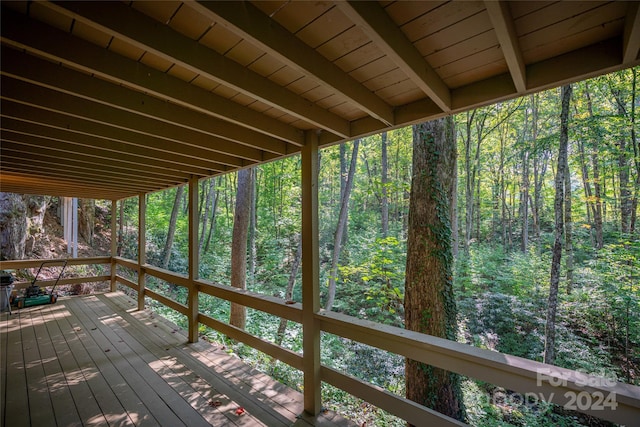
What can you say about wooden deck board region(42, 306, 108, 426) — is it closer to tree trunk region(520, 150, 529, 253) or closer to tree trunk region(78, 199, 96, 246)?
tree trunk region(78, 199, 96, 246)

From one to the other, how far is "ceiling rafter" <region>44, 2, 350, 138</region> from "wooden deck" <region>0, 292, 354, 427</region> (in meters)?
2.47

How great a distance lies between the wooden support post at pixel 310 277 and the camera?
2373 mm

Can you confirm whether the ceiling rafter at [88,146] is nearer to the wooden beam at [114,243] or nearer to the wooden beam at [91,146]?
the wooden beam at [91,146]

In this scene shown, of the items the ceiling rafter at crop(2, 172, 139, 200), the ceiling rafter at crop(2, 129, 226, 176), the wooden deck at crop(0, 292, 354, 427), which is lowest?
Result: the wooden deck at crop(0, 292, 354, 427)

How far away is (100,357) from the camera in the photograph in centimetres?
346

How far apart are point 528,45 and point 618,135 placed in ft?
25.7

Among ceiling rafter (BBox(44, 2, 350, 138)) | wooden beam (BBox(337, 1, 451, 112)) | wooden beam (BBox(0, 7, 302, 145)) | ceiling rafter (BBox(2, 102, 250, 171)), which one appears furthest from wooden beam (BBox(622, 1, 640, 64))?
ceiling rafter (BBox(2, 102, 250, 171))

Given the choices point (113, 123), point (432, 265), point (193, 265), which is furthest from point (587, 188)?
point (113, 123)

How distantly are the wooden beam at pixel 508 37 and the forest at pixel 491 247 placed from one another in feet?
10.4

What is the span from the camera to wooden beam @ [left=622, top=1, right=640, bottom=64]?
102 cm

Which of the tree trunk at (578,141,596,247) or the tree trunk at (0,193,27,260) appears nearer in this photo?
the tree trunk at (0,193,27,260)

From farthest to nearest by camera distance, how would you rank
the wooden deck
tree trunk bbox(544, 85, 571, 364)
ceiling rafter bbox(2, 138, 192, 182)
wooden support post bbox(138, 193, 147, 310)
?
tree trunk bbox(544, 85, 571, 364) → wooden support post bbox(138, 193, 147, 310) → ceiling rafter bbox(2, 138, 192, 182) → the wooden deck

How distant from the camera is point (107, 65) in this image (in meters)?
1.34

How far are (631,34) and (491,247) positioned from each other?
1371cm
